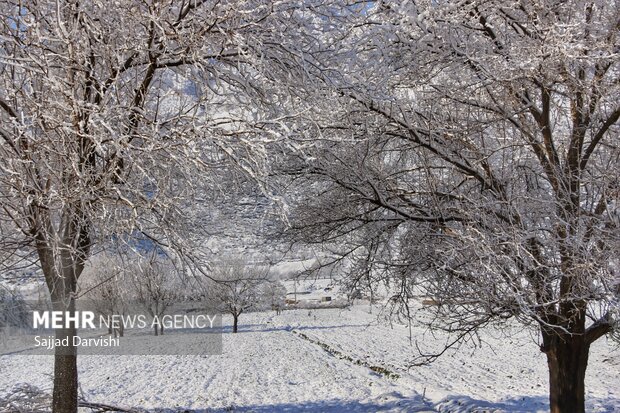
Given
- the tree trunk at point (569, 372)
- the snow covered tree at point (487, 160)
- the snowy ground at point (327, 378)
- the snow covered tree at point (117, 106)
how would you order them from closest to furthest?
the snow covered tree at point (117, 106) → the snow covered tree at point (487, 160) → the tree trunk at point (569, 372) → the snowy ground at point (327, 378)

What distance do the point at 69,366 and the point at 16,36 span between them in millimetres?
3507

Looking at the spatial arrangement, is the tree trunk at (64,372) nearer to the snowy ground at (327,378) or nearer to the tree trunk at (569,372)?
the snowy ground at (327,378)

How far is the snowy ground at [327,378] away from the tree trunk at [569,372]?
523mm

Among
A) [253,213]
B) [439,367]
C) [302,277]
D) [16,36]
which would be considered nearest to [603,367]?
[439,367]

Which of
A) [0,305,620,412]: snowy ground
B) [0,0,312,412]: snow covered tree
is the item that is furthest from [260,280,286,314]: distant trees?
[0,0,312,412]: snow covered tree

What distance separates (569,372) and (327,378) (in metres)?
11.3

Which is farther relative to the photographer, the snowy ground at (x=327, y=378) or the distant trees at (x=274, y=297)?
the distant trees at (x=274, y=297)

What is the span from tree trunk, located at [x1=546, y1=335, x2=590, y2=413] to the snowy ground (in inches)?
20.6

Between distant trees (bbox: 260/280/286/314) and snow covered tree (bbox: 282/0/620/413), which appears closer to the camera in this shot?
snow covered tree (bbox: 282/0/620/413)

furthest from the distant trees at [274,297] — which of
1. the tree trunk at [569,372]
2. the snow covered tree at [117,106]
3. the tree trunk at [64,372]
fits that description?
the snow covered tree at [117,106]

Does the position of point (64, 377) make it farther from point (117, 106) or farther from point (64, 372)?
point (117, 106)

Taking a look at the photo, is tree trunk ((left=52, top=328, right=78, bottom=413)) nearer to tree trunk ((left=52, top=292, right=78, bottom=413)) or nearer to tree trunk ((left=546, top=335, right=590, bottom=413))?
tree trunk ((left=52, top=292, right=78, bottom=413))

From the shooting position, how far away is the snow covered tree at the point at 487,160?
14.9 feet

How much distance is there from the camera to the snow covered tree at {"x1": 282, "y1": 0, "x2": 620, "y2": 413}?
14.9 ft
